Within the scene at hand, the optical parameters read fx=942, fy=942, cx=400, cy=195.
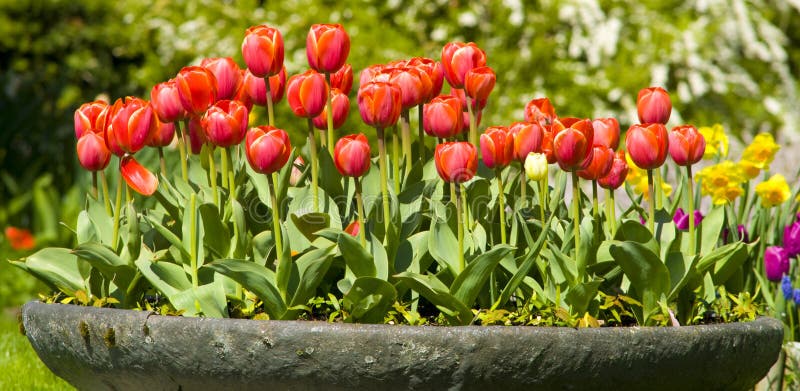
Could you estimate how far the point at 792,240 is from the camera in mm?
2828

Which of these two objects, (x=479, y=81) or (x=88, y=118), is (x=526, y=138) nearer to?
(x=479, y=81)

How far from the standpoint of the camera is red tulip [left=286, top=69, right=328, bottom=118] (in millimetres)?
1833

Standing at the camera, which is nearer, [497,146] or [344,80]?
[497,146]

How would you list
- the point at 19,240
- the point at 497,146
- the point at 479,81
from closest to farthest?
the point at 497,146 < the point at 479,81 < the point at 19,240

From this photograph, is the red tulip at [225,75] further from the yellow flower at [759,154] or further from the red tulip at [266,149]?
the yellow flower at [759,154]

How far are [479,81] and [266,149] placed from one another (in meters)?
0.51

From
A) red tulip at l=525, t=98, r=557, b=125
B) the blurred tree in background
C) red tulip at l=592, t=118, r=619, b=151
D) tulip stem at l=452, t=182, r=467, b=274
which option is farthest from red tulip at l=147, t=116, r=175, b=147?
the blurred tree in background

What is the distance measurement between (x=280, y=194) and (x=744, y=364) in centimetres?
100

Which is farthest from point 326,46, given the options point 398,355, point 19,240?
point 19,240

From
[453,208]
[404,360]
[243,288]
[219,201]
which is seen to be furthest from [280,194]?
[404,360]

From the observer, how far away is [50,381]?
2803mm

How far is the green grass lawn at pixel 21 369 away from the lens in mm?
2709

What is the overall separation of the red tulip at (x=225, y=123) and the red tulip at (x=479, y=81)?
0.49 metres

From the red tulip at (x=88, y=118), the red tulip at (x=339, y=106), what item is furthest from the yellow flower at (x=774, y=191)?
the red tulip at (x=88, y=118)
